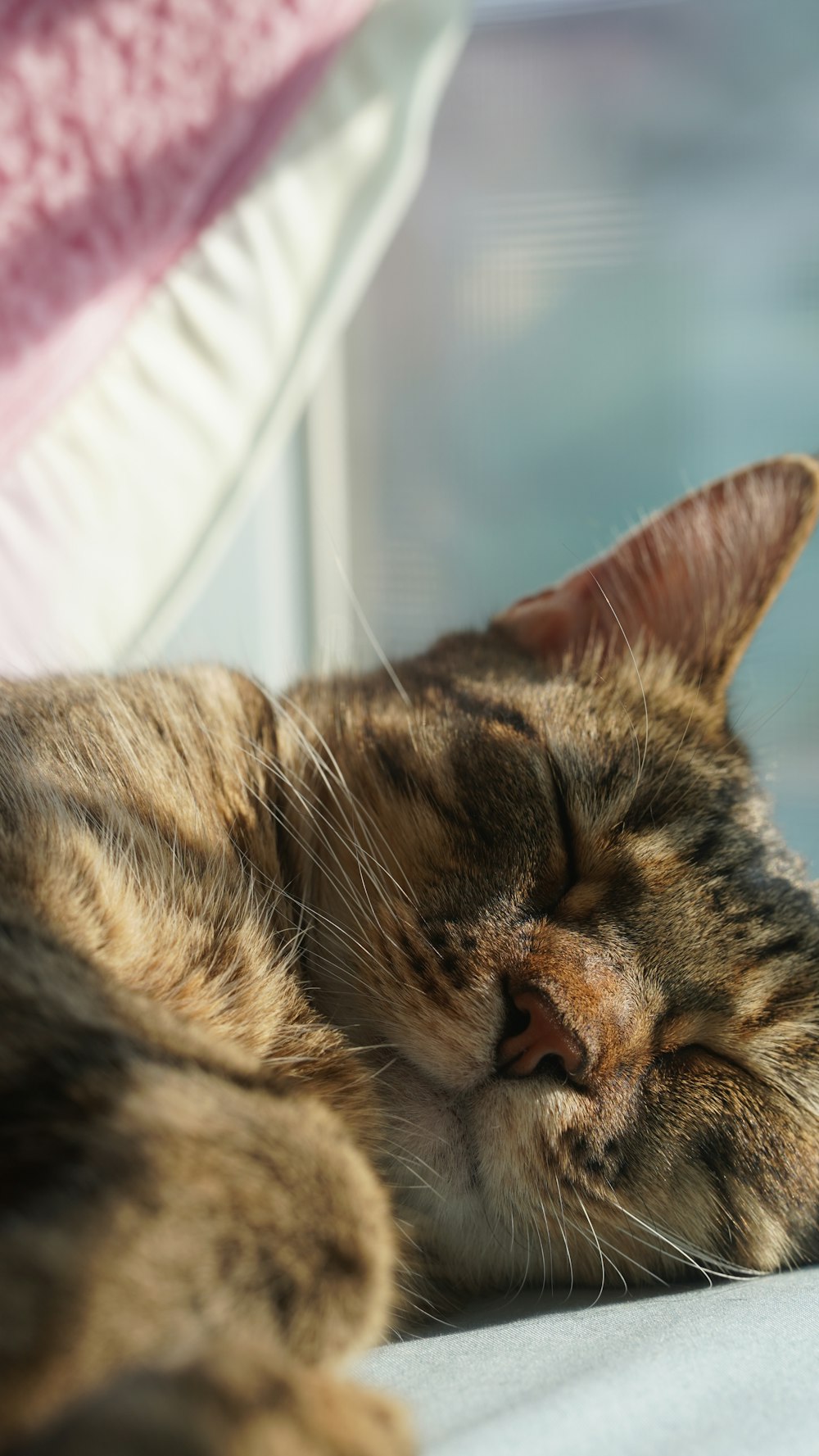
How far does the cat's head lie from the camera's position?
34.4 inches

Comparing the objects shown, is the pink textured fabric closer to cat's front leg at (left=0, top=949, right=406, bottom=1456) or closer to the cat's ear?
the cat's ear

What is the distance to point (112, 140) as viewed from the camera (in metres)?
1.52

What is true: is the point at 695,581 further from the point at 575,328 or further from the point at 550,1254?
the point at 575,328

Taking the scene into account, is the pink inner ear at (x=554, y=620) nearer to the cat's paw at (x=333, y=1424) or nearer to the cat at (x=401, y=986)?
the cat at (x=401, y=986)

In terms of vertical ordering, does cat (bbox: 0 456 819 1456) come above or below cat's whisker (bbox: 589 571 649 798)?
below

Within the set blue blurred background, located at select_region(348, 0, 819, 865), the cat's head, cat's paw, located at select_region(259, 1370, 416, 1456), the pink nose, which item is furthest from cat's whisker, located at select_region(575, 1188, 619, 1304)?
blue blurred background, located at select_region(348, 0, 819, 865)

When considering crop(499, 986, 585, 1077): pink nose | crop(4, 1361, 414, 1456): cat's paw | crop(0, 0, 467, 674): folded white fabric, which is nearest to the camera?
crop(4, 1361, 414, 1456): cat's paw

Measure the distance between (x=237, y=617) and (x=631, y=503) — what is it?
0.84 m

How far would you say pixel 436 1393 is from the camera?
25.8 inches

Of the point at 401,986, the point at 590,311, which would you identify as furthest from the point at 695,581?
the point at 590,311

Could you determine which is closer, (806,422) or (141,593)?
(141,593)

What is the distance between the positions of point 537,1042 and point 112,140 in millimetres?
1319

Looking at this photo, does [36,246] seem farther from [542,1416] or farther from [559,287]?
[542,1416]

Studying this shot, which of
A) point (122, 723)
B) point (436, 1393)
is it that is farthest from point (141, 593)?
point (436, 1393)
